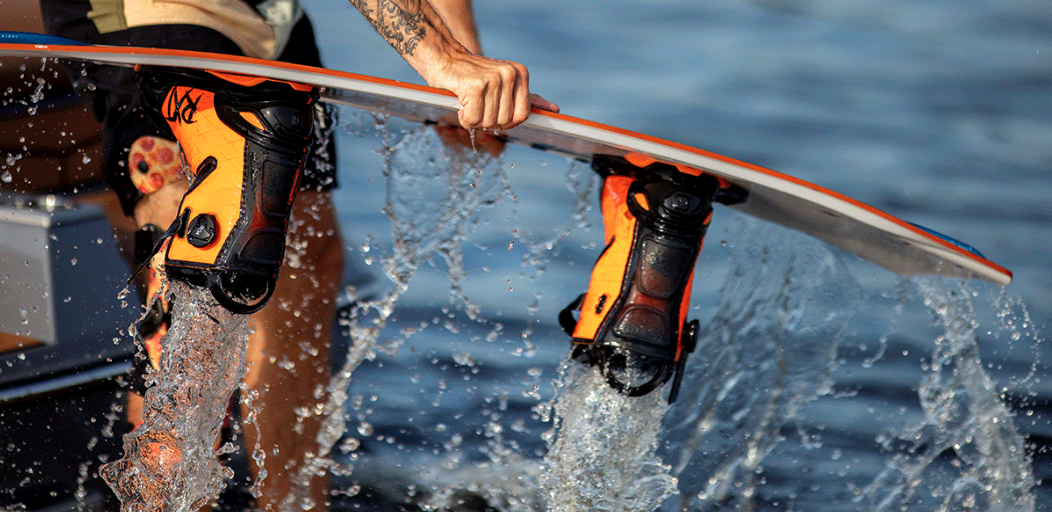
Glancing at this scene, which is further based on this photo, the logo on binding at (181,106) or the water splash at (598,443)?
the water splash at (598,443)

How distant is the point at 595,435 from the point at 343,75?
639 mm

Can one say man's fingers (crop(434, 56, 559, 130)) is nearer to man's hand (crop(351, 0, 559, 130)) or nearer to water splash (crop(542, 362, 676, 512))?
man's hand (crop(351, 0, 559, 130))

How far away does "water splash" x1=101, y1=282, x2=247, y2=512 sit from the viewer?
1.20 m

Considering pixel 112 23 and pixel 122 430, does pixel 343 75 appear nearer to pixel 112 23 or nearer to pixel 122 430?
pixel 112 23

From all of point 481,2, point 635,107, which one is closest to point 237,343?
point 635,107

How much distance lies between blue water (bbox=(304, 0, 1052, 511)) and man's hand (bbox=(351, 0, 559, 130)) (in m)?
0.45

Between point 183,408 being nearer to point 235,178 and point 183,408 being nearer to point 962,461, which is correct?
point 235,178

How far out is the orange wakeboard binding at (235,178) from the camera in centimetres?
111

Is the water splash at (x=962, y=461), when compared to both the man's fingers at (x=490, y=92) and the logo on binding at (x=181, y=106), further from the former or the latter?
the logo on binding at (x=181, y=106)

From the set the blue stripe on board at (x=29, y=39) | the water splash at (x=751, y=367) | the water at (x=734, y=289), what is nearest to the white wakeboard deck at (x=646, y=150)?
the blue stripe on board at (x=29, y=39)

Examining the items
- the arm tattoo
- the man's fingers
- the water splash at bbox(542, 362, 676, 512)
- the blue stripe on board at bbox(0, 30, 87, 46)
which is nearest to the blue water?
the water splash at bbox(542, 362, 676, 512)

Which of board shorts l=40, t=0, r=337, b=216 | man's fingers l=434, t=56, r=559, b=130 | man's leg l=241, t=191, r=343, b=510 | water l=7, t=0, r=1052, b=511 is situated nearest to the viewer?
man's fingers l=434, t=56, r=559, b=130

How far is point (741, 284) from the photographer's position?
2656 millimetres

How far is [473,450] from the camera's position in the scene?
2.07 metres
